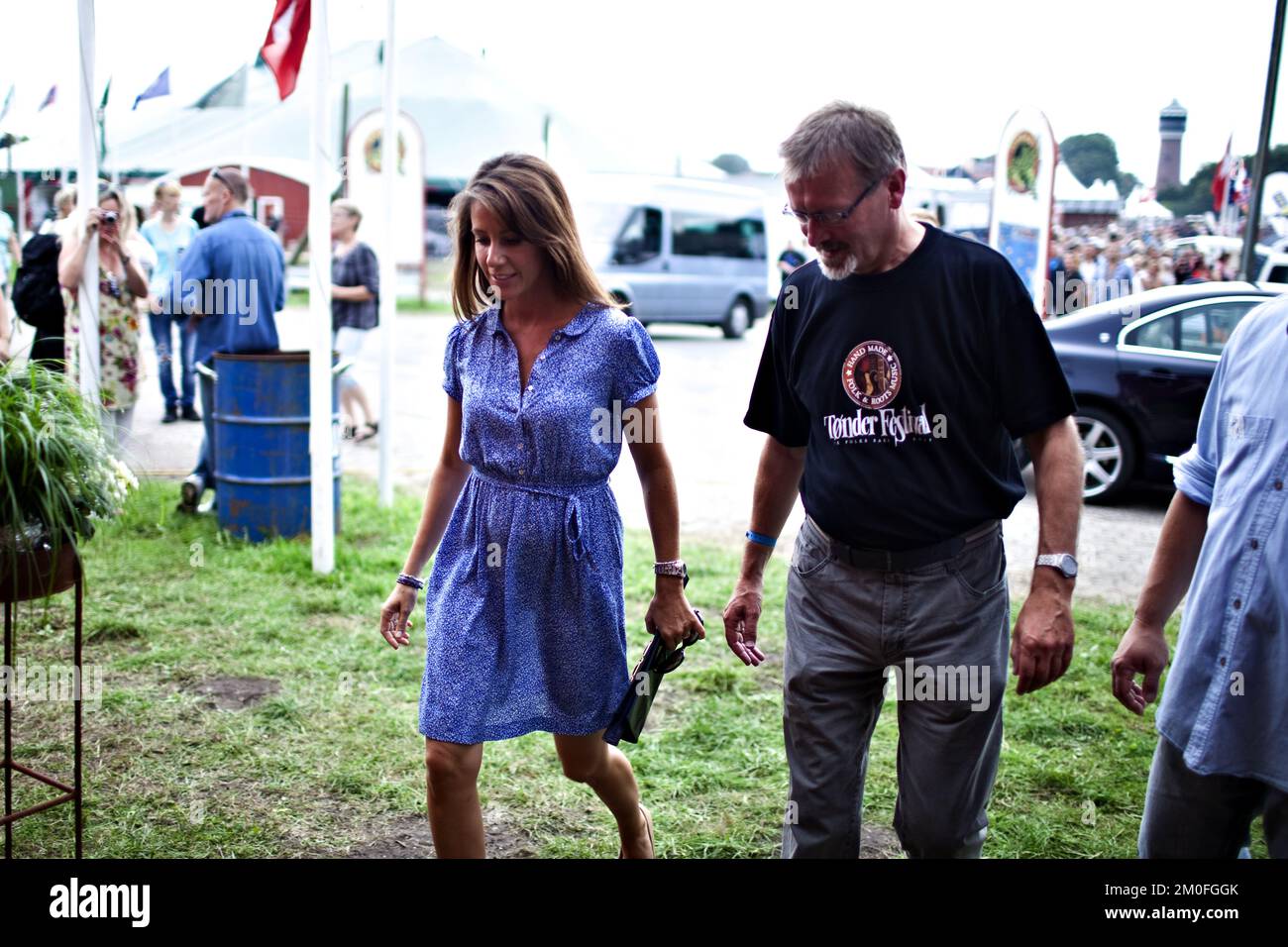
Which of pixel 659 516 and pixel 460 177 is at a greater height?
pixel 460 177

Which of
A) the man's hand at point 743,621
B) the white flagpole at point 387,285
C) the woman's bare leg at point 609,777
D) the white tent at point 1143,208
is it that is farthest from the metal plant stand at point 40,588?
the white tent at point 1143,208

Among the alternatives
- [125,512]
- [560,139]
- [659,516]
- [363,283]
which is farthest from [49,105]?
[659,516]

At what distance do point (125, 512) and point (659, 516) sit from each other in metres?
1.63

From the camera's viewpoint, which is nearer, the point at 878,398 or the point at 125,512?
the point at 878,398

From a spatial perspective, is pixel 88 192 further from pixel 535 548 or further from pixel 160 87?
pixel 160 87

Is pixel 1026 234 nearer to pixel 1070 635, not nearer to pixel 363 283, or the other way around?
pixel 363 283

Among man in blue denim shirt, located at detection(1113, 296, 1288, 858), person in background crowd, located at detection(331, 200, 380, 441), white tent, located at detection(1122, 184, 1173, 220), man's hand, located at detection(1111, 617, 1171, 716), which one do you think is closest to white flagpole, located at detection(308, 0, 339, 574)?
person in background crowd, located at detection(331, 200, 380, 441)

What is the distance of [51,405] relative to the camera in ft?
10.0

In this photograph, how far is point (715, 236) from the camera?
23.5 meters

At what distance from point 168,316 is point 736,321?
13696 mm

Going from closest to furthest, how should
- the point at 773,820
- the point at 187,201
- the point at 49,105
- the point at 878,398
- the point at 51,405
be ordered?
the point at 878,398, the point at 51,405, the point at 773,820, the point at 49,105, the point at 187,201

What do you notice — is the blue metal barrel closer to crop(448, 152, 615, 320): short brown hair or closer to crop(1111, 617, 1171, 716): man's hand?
crop(448, 152, 615, 320): short brown hair
